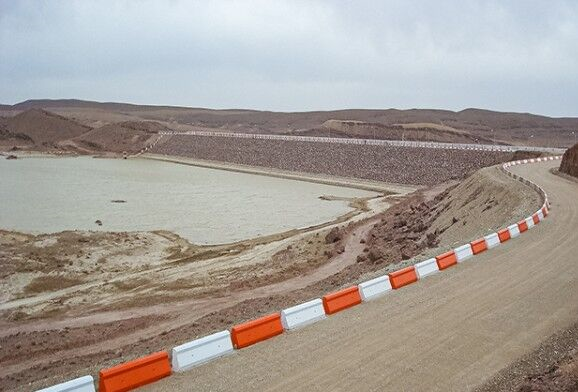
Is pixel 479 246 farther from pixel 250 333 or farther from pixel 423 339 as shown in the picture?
pixel 250 333

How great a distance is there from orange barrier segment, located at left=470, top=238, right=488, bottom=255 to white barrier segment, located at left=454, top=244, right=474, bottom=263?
0.18 meters

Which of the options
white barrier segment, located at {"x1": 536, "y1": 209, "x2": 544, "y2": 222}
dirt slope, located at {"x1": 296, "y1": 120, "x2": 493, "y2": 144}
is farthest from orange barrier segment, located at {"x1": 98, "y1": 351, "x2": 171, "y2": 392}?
dirt slope, located at {"x1": 296, "y1": 120, "x2": 493, "y2": 144}

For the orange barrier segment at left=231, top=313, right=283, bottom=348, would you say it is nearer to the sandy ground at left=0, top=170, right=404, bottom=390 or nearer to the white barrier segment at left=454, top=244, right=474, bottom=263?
the sandy ground at left=0, top=170, right=404, bottom=390

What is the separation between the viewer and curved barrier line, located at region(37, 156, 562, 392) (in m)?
7.33

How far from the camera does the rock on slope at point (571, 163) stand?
3192 centimetres

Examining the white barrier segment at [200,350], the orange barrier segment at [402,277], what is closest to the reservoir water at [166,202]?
the orange barrier segment at [402,277]

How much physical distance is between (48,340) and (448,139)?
283ft

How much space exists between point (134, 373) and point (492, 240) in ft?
36.9

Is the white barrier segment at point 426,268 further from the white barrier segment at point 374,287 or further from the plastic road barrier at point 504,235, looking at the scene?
the plastic road barrier at point 504,235

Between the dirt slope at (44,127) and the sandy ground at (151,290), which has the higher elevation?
the dirt slope at (44,127)

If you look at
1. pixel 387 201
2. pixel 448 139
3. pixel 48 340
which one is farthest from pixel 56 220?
pixel 448 139

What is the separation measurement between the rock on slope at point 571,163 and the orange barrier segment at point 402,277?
24.0 meters

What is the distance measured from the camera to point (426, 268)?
497 inches

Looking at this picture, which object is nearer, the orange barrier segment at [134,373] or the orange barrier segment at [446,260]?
the orange barrier segment at [134,373]
